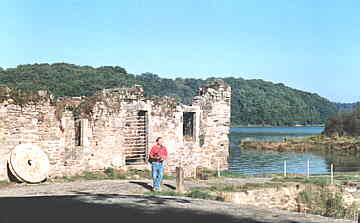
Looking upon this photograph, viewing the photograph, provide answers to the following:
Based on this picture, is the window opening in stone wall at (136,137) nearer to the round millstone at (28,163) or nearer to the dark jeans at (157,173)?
the round millstone at (28,163)

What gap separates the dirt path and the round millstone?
0.84 metres

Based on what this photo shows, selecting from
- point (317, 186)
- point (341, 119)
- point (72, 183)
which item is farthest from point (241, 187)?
point (341, 119)

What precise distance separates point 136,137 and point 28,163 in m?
5.30

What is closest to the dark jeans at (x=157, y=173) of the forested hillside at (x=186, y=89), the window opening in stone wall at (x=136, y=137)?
the window opening in stone wall at (x=136, y=137)

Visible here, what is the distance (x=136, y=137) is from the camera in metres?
21.4

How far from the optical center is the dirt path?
428 inches

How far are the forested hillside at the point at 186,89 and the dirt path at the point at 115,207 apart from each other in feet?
200

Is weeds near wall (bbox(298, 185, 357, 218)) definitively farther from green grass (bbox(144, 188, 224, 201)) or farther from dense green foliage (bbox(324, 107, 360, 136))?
dense green foliage (bbox(324, 107, 360, 136))

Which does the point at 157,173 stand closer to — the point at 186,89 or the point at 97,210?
the point at 97,210

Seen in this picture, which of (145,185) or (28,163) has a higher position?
(28,163)

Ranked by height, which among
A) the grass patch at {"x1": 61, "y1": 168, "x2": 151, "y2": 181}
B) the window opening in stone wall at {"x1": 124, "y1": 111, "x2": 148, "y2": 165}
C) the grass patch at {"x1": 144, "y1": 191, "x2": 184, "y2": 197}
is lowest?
the grass patch at {"x1": 144, "y1": 191, "x2": 184, "y2": 197}

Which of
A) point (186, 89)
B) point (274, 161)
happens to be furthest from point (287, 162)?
point (186, 89)

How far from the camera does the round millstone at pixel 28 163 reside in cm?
1698

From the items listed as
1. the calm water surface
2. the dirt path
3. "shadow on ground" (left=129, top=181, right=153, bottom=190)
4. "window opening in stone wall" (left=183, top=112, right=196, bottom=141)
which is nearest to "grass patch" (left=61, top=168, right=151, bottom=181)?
"shadow on ground" (left=129, top=181, right=153, bottom=190)
